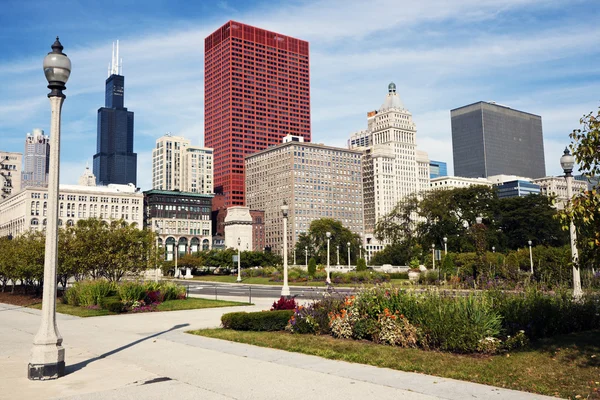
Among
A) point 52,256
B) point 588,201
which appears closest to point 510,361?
point 588,201

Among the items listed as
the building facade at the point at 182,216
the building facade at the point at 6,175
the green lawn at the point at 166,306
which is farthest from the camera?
the building facade at the point at 6,175

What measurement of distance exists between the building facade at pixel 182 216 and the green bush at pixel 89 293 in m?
149

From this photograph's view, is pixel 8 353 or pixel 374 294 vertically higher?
pixel 374 294

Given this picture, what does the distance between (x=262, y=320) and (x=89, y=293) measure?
15.6 metres

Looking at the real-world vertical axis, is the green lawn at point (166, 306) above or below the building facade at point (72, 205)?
below

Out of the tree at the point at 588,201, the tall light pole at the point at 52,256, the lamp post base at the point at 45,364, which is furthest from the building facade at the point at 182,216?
the tree at the point at 588,201

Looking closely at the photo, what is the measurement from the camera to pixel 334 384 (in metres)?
10.3

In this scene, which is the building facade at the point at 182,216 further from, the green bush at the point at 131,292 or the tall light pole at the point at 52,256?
the tall light pole at the point at 52,256

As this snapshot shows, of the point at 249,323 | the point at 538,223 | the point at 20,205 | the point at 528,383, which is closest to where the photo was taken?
the point at 528,383

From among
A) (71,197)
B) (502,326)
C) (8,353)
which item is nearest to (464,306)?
(502,326)

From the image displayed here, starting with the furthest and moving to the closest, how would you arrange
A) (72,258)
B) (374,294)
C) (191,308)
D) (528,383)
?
(72,258), (191,308), (374,294), (528,383)

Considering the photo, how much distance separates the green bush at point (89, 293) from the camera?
29.3 metres

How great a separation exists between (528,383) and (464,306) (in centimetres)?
384

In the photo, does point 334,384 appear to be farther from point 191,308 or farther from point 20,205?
point 20,205
